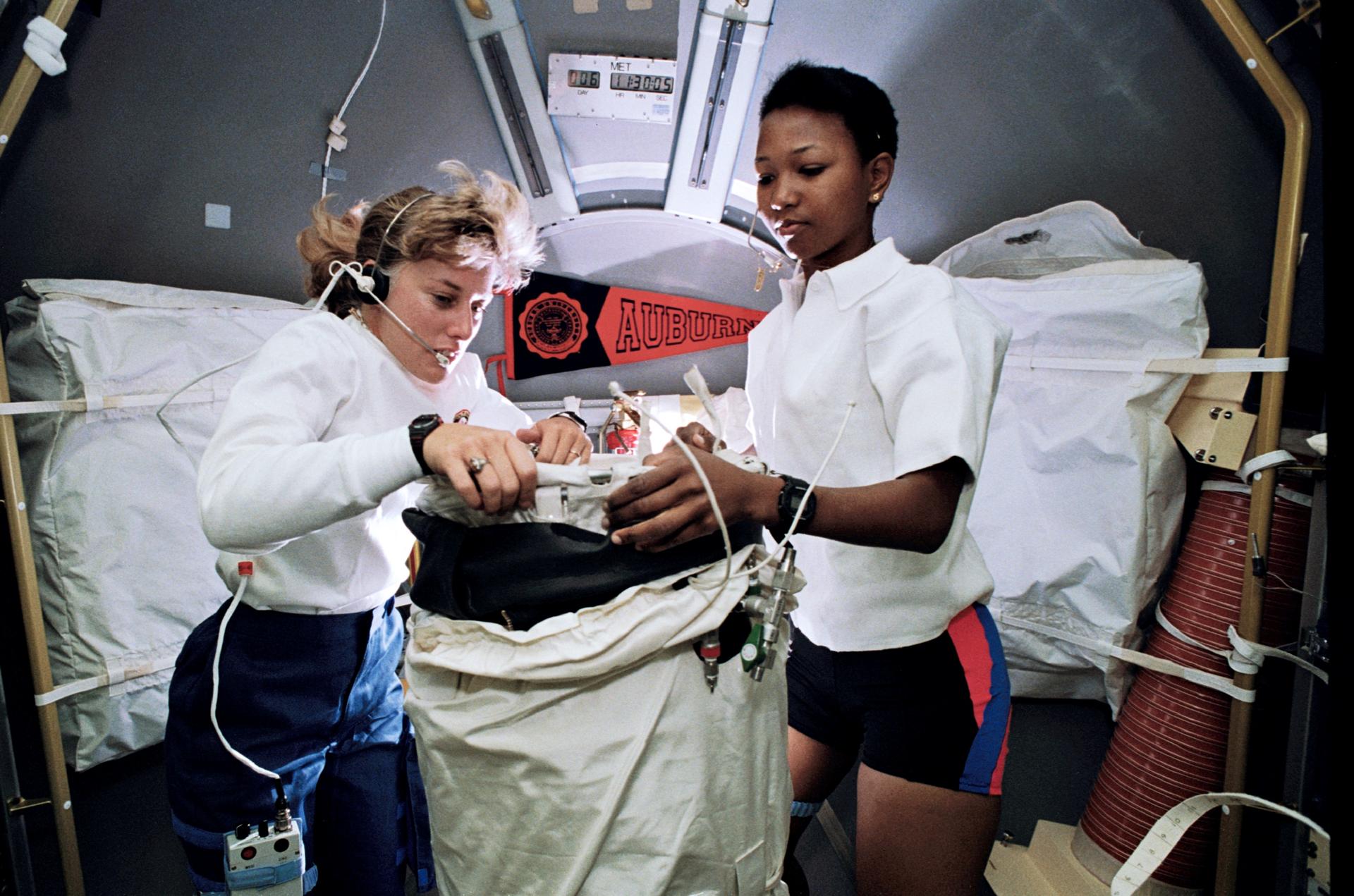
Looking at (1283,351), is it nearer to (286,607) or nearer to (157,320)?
(286,607)

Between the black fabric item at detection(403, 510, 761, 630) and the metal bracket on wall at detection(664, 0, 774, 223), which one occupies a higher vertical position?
the metal bracket on wall at detection(664, 0, 774, 223)

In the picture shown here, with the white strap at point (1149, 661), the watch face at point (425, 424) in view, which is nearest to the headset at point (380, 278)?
the watch face at point (425, 424)

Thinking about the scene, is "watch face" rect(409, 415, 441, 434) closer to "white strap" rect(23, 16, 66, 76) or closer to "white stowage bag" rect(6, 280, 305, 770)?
"white stowage bag" rect(6, 280, 305, 770)

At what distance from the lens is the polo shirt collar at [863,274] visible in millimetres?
1016

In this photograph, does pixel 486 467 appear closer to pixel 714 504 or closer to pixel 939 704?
pixel 714 504

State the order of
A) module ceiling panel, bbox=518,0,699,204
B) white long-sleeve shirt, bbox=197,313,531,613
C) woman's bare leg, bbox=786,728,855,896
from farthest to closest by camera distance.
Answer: module ceiling panel, bbox=518,0,699,204 → woman's bare leg, bbox=786,728,855,896 → white long-sleeve shirt, bbox=197,313,531,613

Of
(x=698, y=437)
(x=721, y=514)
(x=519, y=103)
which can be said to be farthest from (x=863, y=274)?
(x=519, y=103)

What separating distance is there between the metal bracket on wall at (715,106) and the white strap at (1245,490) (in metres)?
1.58

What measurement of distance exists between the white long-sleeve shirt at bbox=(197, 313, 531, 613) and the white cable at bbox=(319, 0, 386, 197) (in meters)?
0.91

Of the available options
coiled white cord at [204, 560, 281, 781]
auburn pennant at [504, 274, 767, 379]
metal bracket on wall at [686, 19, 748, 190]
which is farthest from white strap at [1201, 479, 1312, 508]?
coiled white cord at [204, 560, 281, 781]

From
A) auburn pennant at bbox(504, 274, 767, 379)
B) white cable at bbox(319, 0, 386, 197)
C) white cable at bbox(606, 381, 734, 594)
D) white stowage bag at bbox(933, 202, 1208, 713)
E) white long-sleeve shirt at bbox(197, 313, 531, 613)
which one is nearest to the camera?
white cable at bbox(606, 381, 734, 594)

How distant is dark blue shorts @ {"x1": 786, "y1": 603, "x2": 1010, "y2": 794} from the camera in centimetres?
102

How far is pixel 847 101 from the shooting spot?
1.08 metres

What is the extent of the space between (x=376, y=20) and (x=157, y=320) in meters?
0.99
